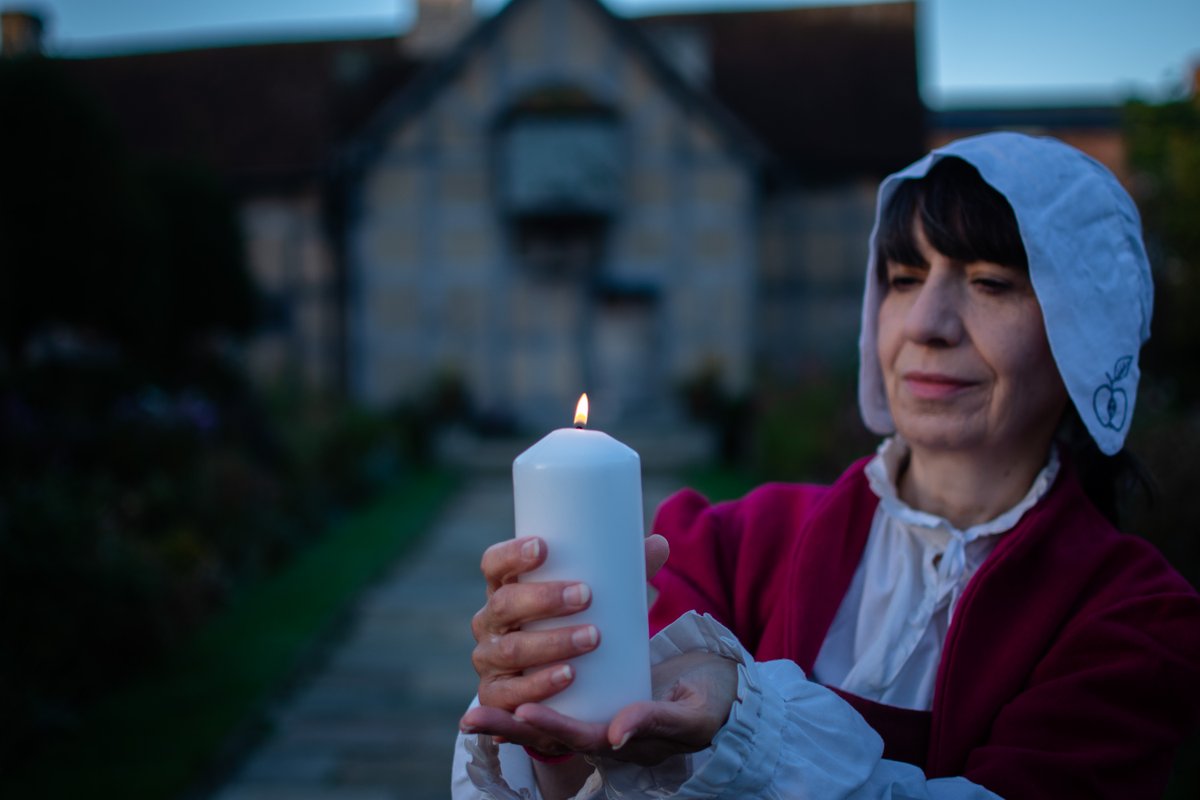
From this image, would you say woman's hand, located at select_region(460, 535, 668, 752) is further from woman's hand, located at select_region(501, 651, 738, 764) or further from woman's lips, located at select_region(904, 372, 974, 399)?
woman's lips, located at select_region(904, 372, 974, 399)

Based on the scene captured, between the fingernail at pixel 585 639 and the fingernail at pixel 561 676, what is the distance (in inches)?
1.2

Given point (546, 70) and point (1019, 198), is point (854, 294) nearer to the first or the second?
point (546, 70)

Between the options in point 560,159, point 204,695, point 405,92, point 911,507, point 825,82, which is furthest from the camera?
point 825,82

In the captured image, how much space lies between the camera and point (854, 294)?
16.8 meters

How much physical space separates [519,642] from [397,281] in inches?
618

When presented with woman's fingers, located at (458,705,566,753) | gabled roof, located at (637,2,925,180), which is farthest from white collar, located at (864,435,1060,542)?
gabled roof, located at (637,2,925,180)

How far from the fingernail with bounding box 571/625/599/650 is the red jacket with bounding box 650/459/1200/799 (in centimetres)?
66

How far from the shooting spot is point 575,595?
45.4 inches

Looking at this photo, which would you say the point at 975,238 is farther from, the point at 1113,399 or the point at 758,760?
the point at 758,760

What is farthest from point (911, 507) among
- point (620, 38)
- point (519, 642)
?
point (620, 38)

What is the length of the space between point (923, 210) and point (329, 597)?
6130 mm

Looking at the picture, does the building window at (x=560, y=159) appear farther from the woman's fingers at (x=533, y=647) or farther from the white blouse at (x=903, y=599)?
the woman's fingers at (x=533, y=647)

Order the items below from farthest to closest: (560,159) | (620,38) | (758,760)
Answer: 1. (620,38)
2. (560,159)
3. (758,760)

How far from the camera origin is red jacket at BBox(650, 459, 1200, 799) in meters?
1.48
